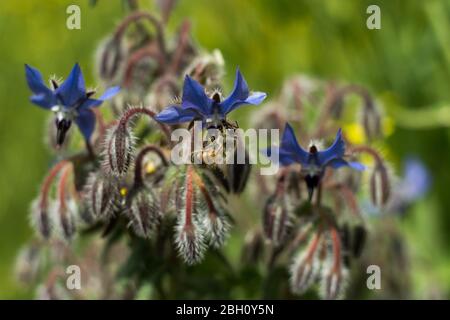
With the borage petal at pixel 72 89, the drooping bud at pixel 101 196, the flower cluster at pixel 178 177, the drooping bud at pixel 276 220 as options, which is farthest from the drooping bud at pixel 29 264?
the drooping bud at pixel 276 220

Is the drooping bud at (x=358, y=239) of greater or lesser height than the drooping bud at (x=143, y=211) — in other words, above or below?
below

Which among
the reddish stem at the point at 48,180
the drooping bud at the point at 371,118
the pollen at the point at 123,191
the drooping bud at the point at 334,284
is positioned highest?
the drooping bud at the point at 371,118

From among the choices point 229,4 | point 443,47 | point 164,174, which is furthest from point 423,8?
point 164,174

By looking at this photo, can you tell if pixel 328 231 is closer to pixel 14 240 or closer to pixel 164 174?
pixel 164 174

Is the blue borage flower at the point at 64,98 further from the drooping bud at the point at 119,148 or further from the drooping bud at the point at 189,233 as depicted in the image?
the drooping bud at the point at 189,233

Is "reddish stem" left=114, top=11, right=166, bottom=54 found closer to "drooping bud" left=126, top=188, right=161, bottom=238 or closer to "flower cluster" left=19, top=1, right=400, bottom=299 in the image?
"flower cluster" left=19, top=1, right=400, bottom=299

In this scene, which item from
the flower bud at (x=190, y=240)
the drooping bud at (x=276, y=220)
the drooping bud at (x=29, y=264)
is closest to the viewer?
the flower bud at (x=190, y=240)

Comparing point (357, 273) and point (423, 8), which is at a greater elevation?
point (423, 8)

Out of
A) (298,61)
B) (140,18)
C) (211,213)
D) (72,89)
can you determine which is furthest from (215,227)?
(298,61)
